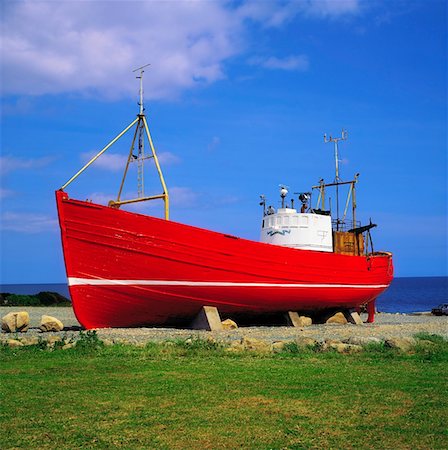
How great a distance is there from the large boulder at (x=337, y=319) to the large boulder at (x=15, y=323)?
1522 cm

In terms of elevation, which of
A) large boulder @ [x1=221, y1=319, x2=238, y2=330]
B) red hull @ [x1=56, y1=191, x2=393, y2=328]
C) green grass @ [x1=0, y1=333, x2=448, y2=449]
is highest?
red hull @ [x1=56, y1=191, x2=393, y2=328]

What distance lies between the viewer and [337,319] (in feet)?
97.6

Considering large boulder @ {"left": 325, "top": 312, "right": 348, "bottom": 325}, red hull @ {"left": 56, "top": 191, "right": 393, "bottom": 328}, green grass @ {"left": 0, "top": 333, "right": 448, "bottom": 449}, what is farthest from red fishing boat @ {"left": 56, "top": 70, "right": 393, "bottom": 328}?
green grass @ {"left": 0, "top": 333, "right": 448, "bottom": 449}

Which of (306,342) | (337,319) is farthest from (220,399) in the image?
(337,319)

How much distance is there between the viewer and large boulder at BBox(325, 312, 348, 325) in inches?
1166

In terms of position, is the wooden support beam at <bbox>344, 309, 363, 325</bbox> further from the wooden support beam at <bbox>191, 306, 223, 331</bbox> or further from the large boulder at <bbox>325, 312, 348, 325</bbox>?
the wooden support beam at <bbox>191, 306, 223, 331</bbox>

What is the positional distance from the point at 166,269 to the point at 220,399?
38.2ft

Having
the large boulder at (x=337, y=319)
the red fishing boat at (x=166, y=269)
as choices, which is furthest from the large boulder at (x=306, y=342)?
the large boulder at (x=337, y=319)

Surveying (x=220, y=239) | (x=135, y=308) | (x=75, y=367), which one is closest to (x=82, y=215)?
(x=135, y=308)

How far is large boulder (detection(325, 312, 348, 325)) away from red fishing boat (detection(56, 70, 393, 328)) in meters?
2.82

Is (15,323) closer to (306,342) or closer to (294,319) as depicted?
(306,342)

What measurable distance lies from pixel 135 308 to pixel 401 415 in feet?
45.0

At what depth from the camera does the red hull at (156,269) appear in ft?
64.6

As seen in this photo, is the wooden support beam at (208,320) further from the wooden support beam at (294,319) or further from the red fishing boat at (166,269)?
the wooden support beam at (294,319)
